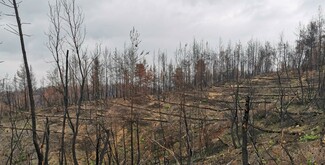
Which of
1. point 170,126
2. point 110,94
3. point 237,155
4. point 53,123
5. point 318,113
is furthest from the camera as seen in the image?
point 110,94

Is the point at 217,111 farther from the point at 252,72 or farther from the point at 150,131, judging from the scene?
the point at 252,72

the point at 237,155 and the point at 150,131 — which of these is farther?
the point at 150,131

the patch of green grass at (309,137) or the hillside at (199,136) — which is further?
the patch of green grass at (309,137)

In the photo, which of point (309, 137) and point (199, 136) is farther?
point (199, 136)

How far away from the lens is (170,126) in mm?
27578

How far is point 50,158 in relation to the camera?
2559 centimetres

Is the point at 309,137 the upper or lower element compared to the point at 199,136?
upper

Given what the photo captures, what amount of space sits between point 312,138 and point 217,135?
9.39m

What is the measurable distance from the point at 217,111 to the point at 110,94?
36.5 meters

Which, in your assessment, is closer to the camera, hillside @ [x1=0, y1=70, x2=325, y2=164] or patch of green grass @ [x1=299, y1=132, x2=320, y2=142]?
hillside @ [x1=0, y1=70, x2=325, y2=164]

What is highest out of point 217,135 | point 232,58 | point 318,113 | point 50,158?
point 232,58

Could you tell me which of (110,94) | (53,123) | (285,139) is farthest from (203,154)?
(110,94)

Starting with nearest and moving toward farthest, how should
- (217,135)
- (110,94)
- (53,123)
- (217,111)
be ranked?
(217,135)
(217,111)
(53,123)
(110,94)

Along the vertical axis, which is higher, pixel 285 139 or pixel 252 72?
pixel 252 72
